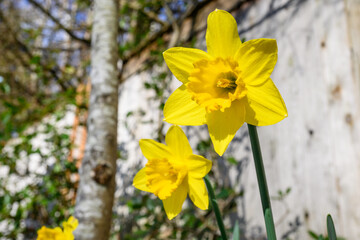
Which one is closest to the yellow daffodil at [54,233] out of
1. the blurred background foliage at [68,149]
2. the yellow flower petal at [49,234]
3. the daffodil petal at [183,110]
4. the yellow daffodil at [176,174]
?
the yellow flower petal at [49,234]

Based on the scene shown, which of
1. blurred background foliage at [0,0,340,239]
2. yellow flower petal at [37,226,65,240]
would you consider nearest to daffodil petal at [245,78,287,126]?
yellow flower petal at [37,226,65,240]

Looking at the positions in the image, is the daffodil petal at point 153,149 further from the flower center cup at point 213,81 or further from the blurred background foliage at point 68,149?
the blurred background foliage at point 68,149

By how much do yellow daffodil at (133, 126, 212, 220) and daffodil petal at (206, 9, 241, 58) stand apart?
0.48 ft

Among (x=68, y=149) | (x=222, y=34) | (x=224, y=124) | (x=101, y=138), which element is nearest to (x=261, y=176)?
(x=224, y=124)

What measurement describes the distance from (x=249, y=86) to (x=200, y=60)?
0.08 meters

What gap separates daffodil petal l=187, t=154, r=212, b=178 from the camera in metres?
0.49

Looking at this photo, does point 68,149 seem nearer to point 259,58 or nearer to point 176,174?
point 176,174

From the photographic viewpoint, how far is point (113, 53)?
1581mm

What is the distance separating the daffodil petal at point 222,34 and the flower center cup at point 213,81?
0.02 m

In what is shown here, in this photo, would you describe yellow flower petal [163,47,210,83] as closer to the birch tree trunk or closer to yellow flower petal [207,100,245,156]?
yellow flower petal [207,100,245,156]

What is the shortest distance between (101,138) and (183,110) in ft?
3.02

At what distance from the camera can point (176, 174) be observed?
1.72 ft

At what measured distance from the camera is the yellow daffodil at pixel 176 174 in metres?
0.51

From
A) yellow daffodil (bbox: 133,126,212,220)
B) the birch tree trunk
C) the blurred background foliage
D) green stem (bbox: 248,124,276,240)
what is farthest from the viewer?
the blurred background foliage
